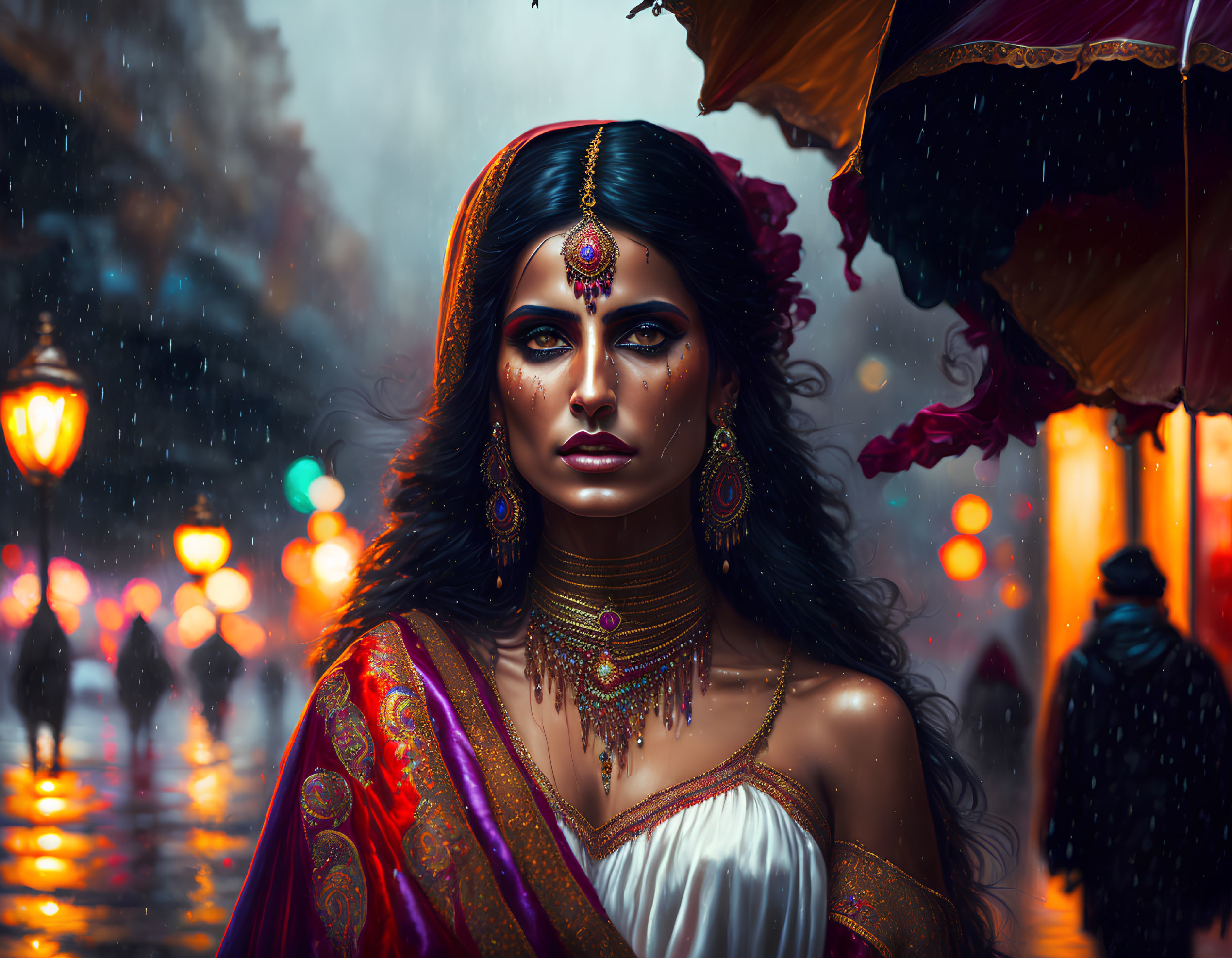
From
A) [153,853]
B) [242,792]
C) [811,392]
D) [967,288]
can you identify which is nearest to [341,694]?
[242,792]

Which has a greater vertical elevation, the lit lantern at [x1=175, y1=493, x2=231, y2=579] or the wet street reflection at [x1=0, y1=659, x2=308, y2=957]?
the lit lantern at [x1=175, y1=493, x2=231, y2=579]

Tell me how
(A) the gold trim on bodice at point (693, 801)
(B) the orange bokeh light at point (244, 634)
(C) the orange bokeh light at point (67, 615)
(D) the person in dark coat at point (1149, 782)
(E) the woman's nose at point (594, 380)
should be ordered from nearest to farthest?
1. (E) the woman's nose at point (594, 380)
2. (A) the gold trim on bodice at point (693, 801)
3. (D) the person in dark coat at point (1149, 782)
4. (B) the orange bokeh light at point (244, 634)
5. (C) the orange bokeh light at point (67, 615)

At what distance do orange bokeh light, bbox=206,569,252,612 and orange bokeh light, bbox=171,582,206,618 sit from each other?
0.03 metres

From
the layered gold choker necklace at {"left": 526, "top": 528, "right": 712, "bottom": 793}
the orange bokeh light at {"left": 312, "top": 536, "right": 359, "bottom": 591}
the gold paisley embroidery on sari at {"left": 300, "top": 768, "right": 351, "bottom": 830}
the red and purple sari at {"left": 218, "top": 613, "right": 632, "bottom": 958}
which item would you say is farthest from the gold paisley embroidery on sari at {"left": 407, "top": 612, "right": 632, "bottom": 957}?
the orange bokeh light at {"left": 312, "top": 536, "right": 359, "bottom": 591}

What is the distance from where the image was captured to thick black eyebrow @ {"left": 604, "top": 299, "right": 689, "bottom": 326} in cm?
151

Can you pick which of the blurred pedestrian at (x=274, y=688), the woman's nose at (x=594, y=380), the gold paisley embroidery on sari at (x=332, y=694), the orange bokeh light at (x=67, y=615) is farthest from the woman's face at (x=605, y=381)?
the orange bokeh light at (x=67, y=615)

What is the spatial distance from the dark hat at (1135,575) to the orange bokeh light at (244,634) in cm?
185

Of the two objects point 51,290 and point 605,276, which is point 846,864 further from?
point 51,290

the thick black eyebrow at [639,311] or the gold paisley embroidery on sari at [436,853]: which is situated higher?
the thick black eyebrow at [639,311]

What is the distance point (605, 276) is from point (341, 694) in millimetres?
890

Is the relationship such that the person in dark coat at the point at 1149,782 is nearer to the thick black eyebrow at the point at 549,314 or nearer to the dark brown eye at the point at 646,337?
the dark brown eye at the point at 646,337

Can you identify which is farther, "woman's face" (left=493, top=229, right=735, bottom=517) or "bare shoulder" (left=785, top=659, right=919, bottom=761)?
"bare shoulder" (left=785, top=659, right=919, bottom=761)

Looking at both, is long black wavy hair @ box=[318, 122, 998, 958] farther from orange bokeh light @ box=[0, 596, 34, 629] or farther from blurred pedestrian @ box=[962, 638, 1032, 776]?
orange bokeh light @ box=[0, 596, 34, 629]

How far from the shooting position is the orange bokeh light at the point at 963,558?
1968 millimetres
